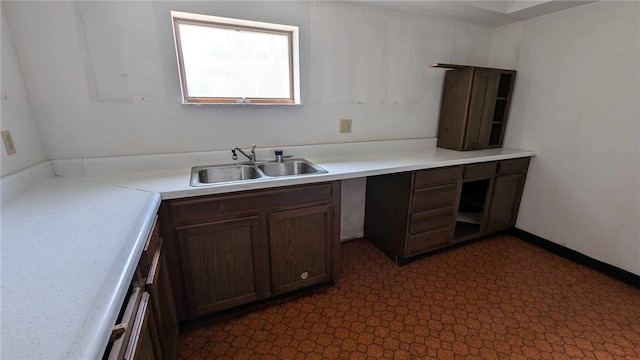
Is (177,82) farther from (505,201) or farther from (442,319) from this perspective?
(505,201)

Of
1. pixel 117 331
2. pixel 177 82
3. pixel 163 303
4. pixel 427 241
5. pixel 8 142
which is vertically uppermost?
pixel 177 82

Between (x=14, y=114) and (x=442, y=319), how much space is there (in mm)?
2568

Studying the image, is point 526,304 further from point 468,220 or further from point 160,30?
point 160,30

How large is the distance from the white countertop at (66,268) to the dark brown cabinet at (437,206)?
1.64m

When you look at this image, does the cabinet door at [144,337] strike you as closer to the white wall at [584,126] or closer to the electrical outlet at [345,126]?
the electrical outlet at [345,126]

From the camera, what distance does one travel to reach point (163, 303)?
1260 millimetres

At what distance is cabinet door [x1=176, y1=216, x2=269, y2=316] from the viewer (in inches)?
57.3

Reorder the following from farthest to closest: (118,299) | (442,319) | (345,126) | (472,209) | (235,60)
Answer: (472,209) → (345,126) → (235,60) → (442,319) → (118,299)

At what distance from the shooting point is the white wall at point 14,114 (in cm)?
128

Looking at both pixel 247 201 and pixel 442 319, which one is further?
pixel 442 319

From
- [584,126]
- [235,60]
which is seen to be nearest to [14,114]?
[235,60]

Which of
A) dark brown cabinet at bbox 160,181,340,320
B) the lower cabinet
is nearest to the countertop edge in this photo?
the lower cabinet

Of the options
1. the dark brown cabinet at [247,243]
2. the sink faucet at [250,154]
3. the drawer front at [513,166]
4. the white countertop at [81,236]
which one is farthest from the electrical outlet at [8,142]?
the drawer front at [513,166]

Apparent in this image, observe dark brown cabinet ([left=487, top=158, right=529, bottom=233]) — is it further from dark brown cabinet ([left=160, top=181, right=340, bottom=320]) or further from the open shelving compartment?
dark brown cabinet ([left=160, top=181, right=340, bottom=320])
